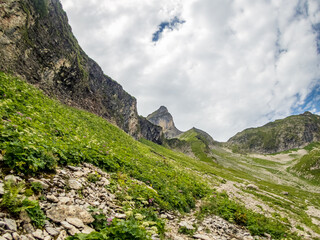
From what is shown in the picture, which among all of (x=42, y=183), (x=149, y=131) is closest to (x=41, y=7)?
(x=42, y=183)

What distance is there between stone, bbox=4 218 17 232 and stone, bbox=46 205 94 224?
1.19m

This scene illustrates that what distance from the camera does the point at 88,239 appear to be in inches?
174

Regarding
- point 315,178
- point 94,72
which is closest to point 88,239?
point 94,72

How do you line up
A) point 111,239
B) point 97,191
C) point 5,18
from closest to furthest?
point 111,239
point 97,191
point 5,18

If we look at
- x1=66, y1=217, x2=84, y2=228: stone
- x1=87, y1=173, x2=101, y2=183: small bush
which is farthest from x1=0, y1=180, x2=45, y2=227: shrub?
x1=87, y1=173, x2=101, y2=183: small bush

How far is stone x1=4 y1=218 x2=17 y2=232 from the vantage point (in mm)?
3883

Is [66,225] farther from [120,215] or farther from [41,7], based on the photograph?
[41,7]

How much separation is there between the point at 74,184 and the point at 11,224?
3505 millimetres

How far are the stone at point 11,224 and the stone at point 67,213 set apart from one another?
46.7 inches

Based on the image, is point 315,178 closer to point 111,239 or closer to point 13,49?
point 111,239

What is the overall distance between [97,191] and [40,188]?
2829mm

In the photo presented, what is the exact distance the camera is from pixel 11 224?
3.99 meters

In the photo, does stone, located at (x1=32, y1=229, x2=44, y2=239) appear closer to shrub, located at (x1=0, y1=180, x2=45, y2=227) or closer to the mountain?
shrub, located at (x1=0, y1=180, x2=45, y2=227)

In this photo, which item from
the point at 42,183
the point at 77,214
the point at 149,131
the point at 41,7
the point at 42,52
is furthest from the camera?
the point at 149,131
